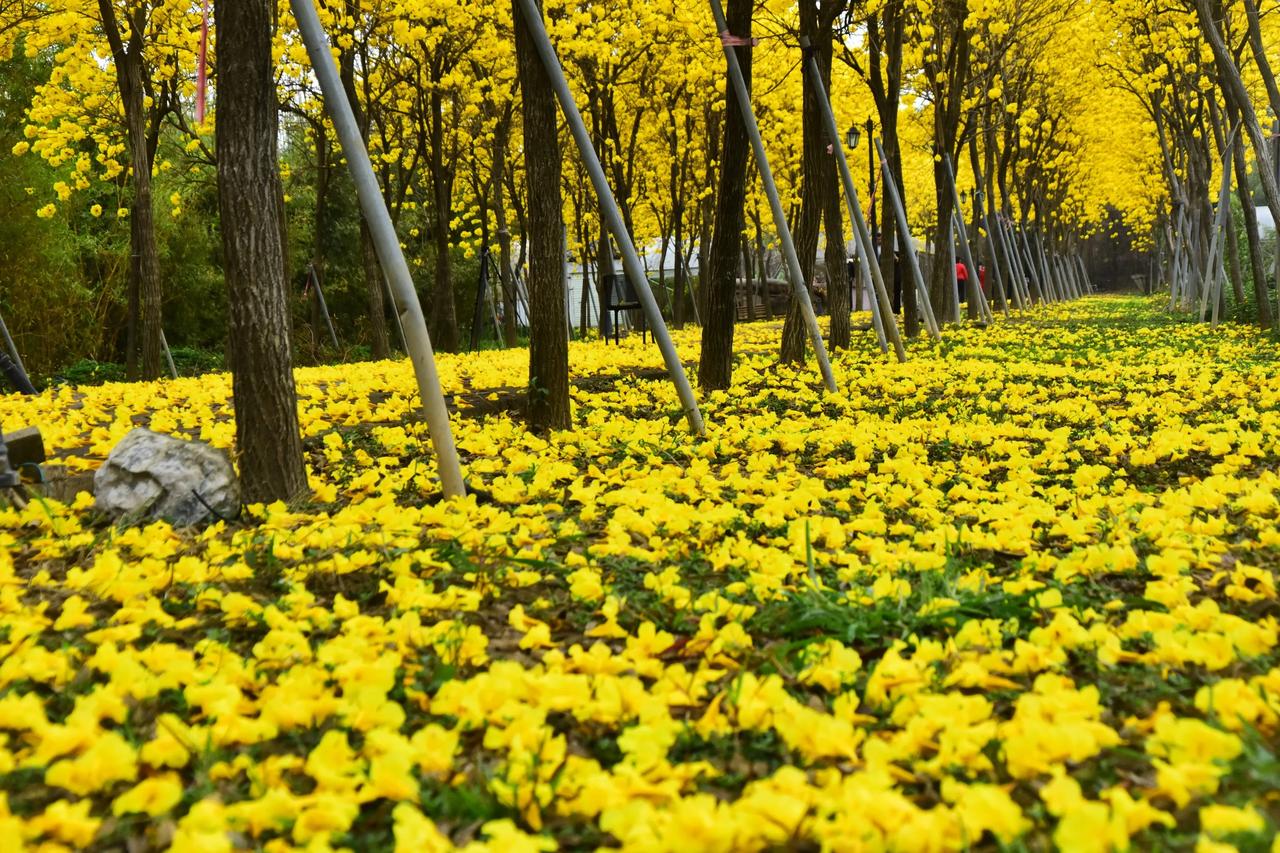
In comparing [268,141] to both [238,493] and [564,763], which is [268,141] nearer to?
[238,493]

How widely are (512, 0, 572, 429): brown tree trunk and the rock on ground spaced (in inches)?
84.9

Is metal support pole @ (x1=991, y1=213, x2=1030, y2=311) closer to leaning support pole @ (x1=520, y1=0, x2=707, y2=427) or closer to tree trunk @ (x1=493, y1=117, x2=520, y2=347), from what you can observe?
tree trunk @ (x1=493, y1=117, x2=520, y2=347)

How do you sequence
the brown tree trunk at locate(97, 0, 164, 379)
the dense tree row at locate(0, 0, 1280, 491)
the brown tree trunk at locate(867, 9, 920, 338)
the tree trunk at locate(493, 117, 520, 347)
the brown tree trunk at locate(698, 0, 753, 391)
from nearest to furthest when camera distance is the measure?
the brown tree trunk at locate(698, 0, 753, 391)
the brown tree trunk at locate(97, 0, 164, 379)
the dense tree row at locate(0, 0, 1280, 491)
the brown tree trunk at locate(867, 9, 920, 338)
the tree trunk at locate(493, 117, 520, 347)

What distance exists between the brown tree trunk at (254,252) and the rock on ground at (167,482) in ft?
0.48

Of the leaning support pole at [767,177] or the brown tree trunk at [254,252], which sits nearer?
the brown tree trunk at [254,252]

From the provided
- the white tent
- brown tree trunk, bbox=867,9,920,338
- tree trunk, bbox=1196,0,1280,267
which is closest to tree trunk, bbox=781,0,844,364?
brown tree trunk, bbox=867,9,920,338

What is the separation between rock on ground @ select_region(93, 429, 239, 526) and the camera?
3.68m

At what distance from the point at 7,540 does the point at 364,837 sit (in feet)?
8.39

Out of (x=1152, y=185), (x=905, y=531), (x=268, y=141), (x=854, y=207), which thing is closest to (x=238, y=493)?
(x=268, y=141)

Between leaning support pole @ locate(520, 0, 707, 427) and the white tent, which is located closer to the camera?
leaning support pole @ locate(520, 0, 707, 427)

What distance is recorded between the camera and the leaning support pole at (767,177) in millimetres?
6770

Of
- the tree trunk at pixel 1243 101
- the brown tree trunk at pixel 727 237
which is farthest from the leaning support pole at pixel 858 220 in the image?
the tree trunk at pixel 1243 101

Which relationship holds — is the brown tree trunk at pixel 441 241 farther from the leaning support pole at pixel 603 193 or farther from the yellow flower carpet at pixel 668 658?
the yellow flower carpet at pixel 668 658

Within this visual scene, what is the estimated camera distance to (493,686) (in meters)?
1.89
